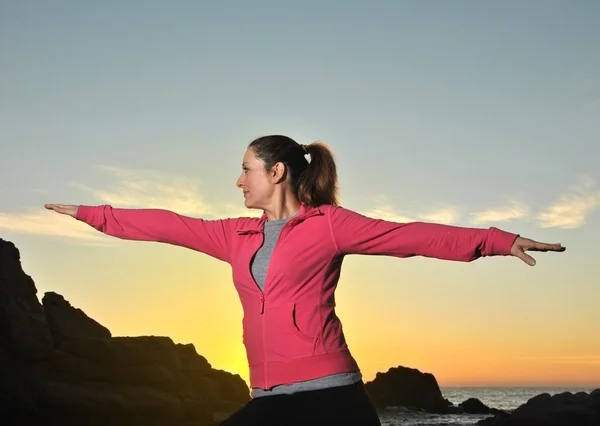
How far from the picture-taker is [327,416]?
3.65 meters

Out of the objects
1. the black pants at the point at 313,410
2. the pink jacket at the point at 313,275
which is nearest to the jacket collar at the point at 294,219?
the pink jacket at the point at 313,275

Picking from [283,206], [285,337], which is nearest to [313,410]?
[285,337]

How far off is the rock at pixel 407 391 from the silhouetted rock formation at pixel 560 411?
175 ft

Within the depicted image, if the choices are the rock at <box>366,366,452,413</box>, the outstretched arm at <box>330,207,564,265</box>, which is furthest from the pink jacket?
the rock at <box>366,366,452,413</box>

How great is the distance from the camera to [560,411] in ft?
75.2

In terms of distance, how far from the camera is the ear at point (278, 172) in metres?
4.20

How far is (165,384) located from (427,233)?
31.2 m

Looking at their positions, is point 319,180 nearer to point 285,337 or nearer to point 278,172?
point 278,172

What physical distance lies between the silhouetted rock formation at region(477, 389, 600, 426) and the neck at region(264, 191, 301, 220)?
66.1ft

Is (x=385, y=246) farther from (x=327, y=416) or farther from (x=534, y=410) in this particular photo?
(x=534, y=410)

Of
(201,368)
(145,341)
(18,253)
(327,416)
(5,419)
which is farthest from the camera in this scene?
(201,368)

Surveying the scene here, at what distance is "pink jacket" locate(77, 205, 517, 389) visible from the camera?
3803 mm

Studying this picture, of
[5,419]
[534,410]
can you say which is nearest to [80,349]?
[5,419]

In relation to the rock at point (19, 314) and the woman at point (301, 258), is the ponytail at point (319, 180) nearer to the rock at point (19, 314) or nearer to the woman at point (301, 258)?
the woman at point (301, 258)
